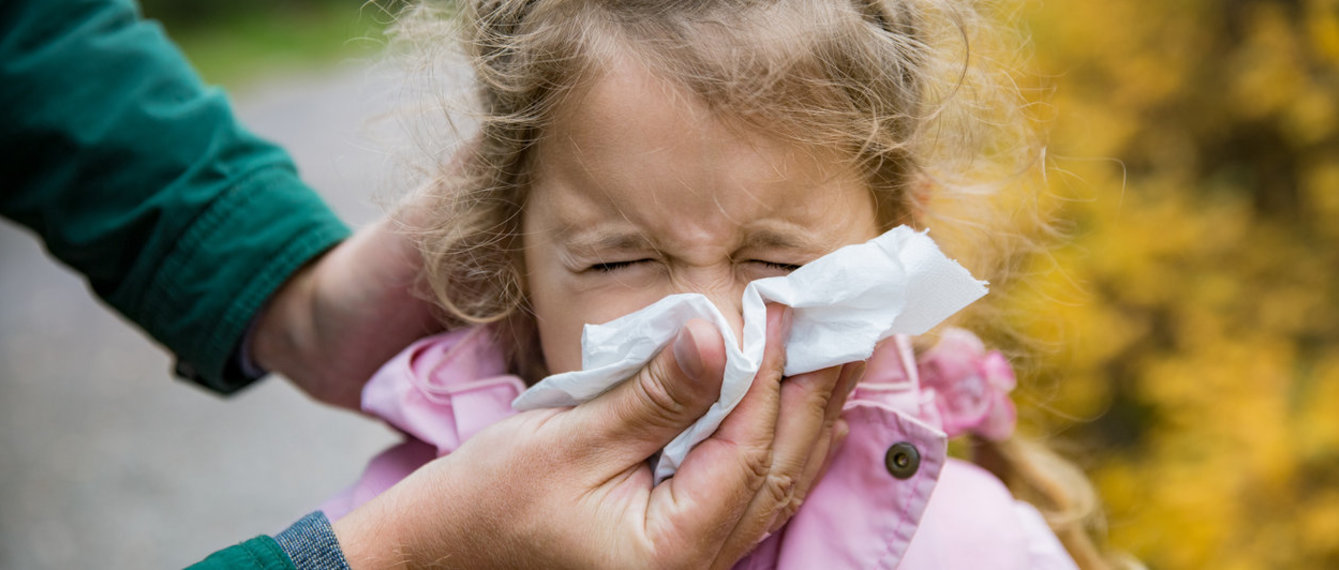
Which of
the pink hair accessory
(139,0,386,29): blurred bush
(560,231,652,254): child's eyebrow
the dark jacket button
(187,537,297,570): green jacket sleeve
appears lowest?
(139,0,386,29): blurred bush

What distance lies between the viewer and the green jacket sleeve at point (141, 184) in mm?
1940

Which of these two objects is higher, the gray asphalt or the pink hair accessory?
the pink hair accessory

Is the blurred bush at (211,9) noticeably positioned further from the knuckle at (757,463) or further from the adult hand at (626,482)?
the knuckle at (757,463)

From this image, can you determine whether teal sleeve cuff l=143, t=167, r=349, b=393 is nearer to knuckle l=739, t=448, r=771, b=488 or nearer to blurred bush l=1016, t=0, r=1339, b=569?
knuckle l=739, t=448, r=771, b=488

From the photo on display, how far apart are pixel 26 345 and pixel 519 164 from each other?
15.4ft

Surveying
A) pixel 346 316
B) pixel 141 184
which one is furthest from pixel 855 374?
pixel 141 184

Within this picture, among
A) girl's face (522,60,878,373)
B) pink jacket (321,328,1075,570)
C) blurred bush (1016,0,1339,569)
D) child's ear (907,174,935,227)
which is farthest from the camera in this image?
blurred bush (1016,0,1339,569)

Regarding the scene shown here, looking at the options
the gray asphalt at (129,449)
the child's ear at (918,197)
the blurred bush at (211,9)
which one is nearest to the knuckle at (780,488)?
the child's ear at (918,197)

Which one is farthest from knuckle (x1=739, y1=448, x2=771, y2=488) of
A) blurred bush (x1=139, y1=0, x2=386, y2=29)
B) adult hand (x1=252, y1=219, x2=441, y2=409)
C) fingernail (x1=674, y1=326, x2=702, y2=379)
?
blurred bush (x1=139, y1=0, x2=386, y2=29)

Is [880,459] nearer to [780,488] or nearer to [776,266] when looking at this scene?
[780,488]

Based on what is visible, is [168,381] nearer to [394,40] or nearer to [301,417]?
[301,417]

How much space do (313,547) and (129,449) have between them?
3412mm

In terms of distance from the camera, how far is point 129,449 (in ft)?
14.4

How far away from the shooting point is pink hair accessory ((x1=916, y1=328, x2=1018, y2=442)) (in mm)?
1870
